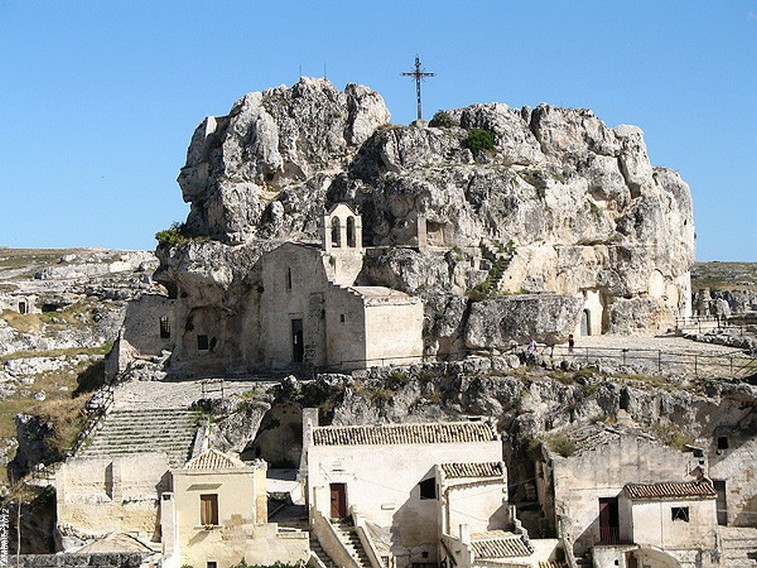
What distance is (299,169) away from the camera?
196ft

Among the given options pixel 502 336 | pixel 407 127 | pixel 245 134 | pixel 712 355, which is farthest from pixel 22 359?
pixel 712 355

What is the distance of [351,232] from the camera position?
180ft

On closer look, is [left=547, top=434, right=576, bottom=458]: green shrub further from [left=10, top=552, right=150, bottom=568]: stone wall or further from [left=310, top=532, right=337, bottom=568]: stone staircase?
[left=10, top=552, right=150, bottom=568]: stone wall

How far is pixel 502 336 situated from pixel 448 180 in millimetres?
7636

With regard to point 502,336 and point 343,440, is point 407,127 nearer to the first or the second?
point 502,336

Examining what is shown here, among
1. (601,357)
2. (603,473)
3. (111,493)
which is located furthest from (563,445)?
(111,493)

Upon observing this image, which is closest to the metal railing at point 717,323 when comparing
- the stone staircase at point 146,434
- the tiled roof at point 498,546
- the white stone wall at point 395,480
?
the white stone wall at point 395,480

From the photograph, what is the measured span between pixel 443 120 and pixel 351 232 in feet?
25.1

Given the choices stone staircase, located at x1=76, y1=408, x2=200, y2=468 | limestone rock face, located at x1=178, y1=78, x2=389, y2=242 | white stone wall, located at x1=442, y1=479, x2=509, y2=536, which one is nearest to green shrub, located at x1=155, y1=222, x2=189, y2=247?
limestone rock face, located at x1=178, y1=78, x2=389, y2=242

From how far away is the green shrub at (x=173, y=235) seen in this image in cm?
5925

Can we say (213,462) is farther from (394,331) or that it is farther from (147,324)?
(147,324)

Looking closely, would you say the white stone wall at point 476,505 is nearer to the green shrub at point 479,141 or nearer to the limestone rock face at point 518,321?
the limestone rock face at point 518,321

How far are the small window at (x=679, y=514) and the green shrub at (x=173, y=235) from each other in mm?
26122

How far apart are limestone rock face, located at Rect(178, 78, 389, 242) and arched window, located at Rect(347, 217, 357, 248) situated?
125 inches
